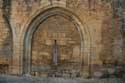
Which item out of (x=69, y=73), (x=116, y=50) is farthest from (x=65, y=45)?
(x=116, y=50)

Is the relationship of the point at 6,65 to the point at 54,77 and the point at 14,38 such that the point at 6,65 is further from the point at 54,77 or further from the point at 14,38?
the point at 54,77

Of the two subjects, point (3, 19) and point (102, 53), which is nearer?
point (102, 53)

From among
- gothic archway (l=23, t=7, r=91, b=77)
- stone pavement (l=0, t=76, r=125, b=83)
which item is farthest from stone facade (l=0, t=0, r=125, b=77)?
stone pavement (l=0, t=76, r=125, b=83)

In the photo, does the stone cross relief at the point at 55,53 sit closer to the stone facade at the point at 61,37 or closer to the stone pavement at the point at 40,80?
the stone facade at the point at 61,37

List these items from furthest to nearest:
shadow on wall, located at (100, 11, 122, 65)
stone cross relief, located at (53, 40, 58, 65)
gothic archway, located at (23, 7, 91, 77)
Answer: stone cross relief, located at (53, 40, 58, 65), gothic archway, located at (23, 7, 91, 77), shadow on wall, located at (100, 11, 122, 65)

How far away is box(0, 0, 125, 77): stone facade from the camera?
13586 millimetres

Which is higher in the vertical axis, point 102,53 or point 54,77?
point 102,53

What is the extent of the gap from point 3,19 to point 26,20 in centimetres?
97

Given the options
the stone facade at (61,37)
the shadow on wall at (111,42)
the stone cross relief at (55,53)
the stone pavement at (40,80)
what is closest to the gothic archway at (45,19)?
the stone facade at (61,37)

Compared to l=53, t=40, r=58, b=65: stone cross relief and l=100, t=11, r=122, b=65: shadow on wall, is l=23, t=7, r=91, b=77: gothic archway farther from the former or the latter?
l=53, t=40, r=58, b=65: stone cross relief

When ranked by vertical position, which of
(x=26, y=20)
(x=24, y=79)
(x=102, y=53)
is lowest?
(x=24, y=79)

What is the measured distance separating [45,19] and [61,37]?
0.98m

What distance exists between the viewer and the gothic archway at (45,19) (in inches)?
543

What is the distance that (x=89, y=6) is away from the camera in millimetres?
13773
